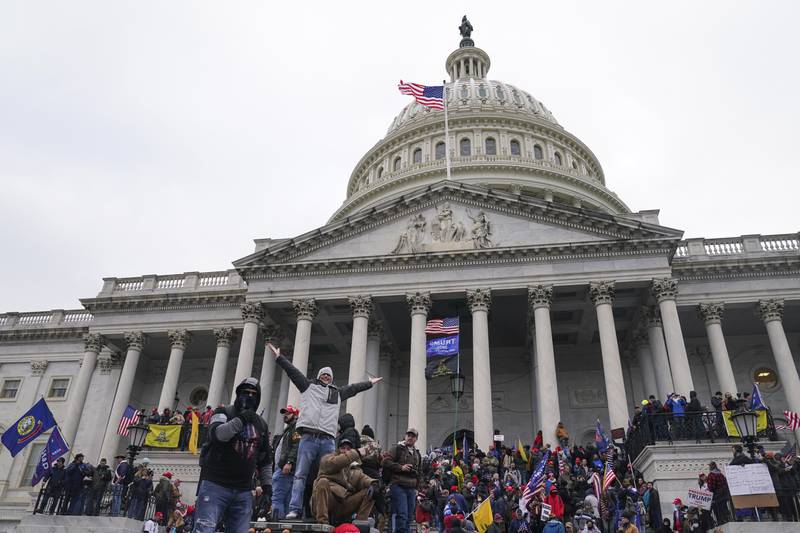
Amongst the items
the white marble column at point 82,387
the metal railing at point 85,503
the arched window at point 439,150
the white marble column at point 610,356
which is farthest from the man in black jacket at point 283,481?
the arched window at point 439,150

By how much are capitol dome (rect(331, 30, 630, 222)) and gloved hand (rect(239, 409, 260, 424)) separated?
42957 mm

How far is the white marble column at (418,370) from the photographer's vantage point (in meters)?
26.9

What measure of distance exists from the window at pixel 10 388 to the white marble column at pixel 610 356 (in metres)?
38.4

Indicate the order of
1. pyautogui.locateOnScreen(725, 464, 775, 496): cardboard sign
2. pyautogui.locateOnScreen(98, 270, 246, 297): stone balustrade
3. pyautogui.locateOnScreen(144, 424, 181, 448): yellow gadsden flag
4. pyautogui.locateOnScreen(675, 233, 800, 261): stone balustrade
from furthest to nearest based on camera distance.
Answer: pyautogui.locateOnScreen(98, 270, 246, 297): stone balustrade < pyautogui.locateOnScreen(675, 233, 800, 261): stone balustrade < pyautogui.locateOnScreen(144, 424, 181, 448): yellow gadsden flag < pyautogui.locateOnScreen(725, 464, 775, 496): cardboard sign

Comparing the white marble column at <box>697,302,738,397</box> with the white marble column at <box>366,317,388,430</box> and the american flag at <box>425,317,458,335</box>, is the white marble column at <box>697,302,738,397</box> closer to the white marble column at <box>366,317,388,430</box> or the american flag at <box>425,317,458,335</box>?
the american flag at <box>425,317,458,335</box>

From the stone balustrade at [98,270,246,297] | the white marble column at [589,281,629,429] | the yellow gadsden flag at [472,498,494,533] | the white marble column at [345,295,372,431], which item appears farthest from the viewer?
the stone balustrade at [98,270,246,297]

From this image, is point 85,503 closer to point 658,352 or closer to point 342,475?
point 342,475

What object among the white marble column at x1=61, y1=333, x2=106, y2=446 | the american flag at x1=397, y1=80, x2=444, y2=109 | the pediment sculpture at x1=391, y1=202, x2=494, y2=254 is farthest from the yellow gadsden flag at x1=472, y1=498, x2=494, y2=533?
the american flag at x1=397, y1=80, x2=444, y2=109

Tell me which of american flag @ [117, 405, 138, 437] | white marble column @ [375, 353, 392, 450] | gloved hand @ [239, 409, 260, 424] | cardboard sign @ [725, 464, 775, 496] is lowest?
gloved hand @ [239, 409, 260, 424]

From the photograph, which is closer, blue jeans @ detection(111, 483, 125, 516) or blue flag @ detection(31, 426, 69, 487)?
blue jeans @ detection(111, 483, 125, 516)

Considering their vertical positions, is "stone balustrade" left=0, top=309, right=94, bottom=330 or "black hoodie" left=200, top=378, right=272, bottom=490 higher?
"stone balustrade" left=0, top=309, right=94, bottom=330

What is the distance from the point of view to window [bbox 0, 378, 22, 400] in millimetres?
41375

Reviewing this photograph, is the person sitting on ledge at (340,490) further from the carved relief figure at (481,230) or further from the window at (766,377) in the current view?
the window at (766,377)

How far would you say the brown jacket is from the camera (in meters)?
8.00
